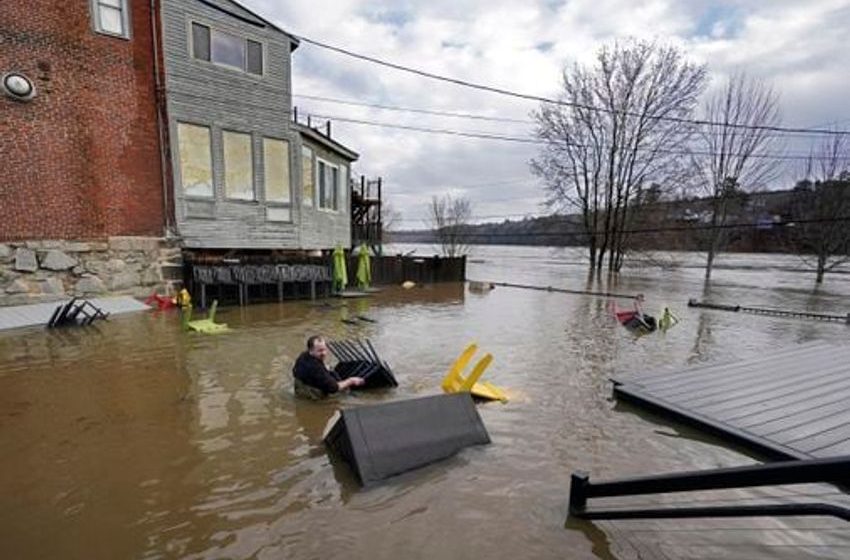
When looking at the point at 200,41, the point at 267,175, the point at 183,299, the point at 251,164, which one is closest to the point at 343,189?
the point at 267,175

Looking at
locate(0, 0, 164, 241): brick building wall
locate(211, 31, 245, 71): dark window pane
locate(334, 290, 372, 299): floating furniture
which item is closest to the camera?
locate(0, 0, 164, 241): brick building wall

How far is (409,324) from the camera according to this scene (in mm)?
11992

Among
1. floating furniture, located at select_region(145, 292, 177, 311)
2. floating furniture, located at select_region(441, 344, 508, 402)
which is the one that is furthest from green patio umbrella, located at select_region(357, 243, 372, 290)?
floating furniture, located at select_region(441, 344, 508, 402)

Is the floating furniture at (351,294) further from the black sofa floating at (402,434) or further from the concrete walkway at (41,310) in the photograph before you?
the black sofa floating at (402,434)

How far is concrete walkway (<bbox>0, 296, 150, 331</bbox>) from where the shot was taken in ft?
32.9

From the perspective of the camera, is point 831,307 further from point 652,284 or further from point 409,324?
point 409,324

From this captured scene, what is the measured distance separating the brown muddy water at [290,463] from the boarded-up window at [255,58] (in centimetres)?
930

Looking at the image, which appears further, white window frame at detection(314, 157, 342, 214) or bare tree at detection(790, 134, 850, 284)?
bare tree at detection(790, 134, 850, 284)

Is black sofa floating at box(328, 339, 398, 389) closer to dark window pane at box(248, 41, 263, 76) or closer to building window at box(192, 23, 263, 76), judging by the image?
building window at box(192, 23, 263, 76)

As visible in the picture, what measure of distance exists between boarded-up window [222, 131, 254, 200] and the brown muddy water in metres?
6.39

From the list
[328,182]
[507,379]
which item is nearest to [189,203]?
[328,182]

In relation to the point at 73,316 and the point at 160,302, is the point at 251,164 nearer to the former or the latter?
the point at 160,302

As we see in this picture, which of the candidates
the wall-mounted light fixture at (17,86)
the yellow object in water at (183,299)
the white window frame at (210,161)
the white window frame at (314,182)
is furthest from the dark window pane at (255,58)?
the yellow object in water at (183,299)

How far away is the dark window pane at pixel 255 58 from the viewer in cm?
1487
